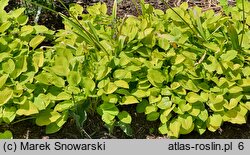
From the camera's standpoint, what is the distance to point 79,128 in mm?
2922

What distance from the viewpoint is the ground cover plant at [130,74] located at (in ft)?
9.22

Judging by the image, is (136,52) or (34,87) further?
(136,52)

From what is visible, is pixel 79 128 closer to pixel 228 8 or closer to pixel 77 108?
pixel 77 108

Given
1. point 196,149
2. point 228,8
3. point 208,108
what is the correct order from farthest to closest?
1. point 228,8
2. point 208,108
3. point 196,149

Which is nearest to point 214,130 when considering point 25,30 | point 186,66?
point 186,66

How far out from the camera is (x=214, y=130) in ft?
9.37

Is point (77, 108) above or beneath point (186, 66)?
beneath

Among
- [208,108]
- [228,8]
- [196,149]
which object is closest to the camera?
[196,149]

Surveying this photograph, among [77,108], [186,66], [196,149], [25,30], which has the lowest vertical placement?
[196,149]

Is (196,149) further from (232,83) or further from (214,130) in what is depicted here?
(232,83)

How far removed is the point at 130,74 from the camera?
2855 millimetres

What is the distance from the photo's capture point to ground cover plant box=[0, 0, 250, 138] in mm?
2811

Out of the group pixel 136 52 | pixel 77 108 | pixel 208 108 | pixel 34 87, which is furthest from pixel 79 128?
pixel 208 108

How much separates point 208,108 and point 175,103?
0.23 metres
